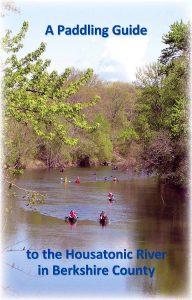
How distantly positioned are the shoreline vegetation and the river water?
3.30 m

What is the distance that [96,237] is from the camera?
28.2 metres

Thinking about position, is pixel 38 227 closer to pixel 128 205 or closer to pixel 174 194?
pixel 128 205

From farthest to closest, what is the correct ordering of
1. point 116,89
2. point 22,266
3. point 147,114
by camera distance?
point 116,89 < point 147,114 < point 22,266

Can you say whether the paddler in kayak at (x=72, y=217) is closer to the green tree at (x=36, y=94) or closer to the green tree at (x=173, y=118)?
the green tree at (x=173, y=118)

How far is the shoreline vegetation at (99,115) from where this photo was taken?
13.3 metres

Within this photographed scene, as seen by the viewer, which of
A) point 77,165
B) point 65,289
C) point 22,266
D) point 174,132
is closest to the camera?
point 65,289

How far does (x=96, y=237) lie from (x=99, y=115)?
52570mm

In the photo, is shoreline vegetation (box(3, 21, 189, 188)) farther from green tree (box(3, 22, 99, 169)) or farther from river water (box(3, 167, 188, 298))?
river water (box(3, 167, 188, 298))

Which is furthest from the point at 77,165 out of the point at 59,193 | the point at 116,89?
the point at 59,193

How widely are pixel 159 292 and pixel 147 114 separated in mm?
34541

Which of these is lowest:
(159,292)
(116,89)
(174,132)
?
(159,292)

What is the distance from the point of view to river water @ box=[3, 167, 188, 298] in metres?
19.8

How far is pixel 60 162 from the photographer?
2985 inches

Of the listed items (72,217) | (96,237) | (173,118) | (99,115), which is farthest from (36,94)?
(99,115)
